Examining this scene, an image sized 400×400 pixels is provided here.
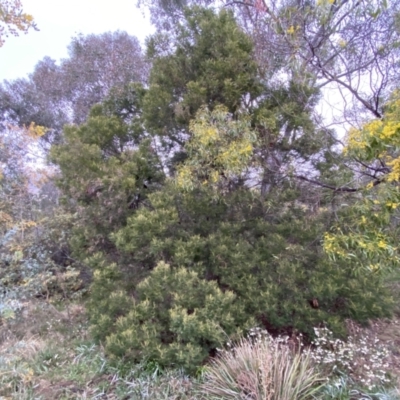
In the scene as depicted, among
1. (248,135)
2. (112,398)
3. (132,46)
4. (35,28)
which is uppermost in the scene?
(132,46)

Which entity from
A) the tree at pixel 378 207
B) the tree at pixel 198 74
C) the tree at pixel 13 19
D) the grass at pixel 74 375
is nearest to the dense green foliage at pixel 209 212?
the tree at pixel 198 74

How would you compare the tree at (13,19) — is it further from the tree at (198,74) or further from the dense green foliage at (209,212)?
the tree at (198,74)

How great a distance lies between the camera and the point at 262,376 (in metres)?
2.67

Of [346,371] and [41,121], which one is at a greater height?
[41,121]

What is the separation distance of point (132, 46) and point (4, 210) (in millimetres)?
6024

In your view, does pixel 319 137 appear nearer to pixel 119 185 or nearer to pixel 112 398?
pixel 119 185

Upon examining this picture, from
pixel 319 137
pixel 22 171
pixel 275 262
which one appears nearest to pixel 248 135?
pixel 319 137

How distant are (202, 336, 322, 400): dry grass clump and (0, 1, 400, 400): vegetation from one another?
2 centimetres

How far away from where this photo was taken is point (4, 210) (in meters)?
6.12

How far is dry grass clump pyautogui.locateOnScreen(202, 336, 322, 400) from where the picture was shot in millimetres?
2676

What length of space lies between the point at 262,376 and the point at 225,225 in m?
1.65

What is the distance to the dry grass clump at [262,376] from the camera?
2676 mm

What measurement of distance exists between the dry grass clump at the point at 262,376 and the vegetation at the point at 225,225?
0.02 metres

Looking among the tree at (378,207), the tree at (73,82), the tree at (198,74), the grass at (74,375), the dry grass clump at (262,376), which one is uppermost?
the tree at (73,82)
